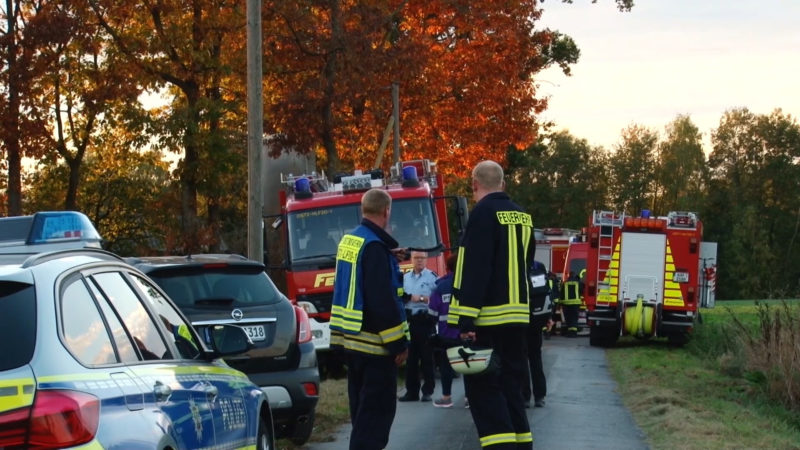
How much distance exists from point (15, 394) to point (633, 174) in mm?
102372

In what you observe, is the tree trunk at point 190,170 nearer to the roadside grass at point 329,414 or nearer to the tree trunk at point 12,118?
the tree trunk at point 12,118

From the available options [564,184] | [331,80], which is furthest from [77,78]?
[564,184]

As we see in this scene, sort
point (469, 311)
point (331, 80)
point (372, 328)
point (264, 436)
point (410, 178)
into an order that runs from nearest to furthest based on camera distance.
Result: 1. point (264, 436)
2. point (469, 311)
3. point (372, 328)
4. point (410, 178)
5. point (331, 80)

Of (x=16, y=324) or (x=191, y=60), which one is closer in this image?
(x=16, y=324)

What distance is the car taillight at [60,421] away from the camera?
444 centimetres

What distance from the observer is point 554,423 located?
13.2 meters

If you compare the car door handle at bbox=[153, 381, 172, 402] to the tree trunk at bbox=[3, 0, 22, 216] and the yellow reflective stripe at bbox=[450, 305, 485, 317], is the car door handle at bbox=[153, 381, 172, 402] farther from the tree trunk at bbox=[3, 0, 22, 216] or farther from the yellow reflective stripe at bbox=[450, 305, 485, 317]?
the tree trunk at bbox=[3, 0, 22, 216]

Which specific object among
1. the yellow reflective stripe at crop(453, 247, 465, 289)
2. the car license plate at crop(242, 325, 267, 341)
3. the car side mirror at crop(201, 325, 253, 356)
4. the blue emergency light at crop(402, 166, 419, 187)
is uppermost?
the blue emergency light at crop(402, 166, 419, 187)

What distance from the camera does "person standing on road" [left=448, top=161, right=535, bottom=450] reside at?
27.6 feet

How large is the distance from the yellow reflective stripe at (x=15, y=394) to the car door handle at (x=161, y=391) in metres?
1.03

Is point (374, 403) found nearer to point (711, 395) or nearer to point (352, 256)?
point (352, 256)

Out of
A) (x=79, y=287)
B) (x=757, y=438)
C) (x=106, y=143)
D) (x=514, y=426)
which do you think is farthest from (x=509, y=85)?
(x=79, y=287)

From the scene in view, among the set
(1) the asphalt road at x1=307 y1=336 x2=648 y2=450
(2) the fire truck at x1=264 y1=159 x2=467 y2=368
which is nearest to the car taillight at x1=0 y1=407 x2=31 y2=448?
(1) the asphalt road at x1=307 y1=336 x2=648 y2=450

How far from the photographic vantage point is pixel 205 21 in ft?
99.8
